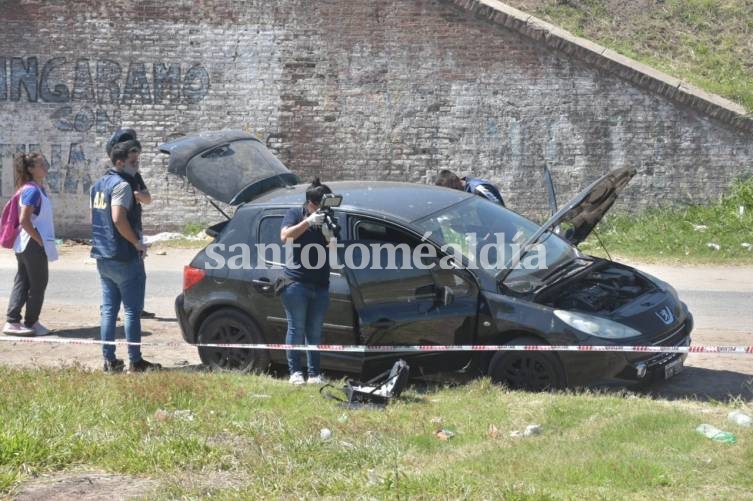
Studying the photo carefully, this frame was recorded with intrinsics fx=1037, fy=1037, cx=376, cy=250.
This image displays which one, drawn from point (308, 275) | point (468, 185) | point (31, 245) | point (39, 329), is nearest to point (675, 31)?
point (468, 185)

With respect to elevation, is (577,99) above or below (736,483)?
above

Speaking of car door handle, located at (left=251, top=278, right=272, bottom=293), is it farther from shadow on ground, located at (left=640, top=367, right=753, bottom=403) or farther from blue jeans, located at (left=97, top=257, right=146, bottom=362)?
shadow on ground, located at (left=640, top=367, right=753, bottom=403)

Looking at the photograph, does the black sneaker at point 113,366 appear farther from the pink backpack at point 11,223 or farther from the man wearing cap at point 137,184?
the pink backpack at point 11,223

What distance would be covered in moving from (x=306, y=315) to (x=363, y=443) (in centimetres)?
189

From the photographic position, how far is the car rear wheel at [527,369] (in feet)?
24.7

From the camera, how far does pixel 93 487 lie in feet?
18.9

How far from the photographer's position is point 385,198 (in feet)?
28.2

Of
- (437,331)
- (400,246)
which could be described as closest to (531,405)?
(437,331)

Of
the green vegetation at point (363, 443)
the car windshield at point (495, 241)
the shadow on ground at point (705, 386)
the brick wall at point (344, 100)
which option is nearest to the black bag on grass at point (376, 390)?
the green vegetation at point (363, 443)

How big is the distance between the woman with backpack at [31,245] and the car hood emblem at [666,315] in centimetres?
595

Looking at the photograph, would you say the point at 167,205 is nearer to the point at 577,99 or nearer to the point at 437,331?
the point at 577,99

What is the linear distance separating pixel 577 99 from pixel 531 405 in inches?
422

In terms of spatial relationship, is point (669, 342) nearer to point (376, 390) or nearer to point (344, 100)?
point (376, 390)

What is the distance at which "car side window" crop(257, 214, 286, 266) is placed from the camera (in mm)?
8508
